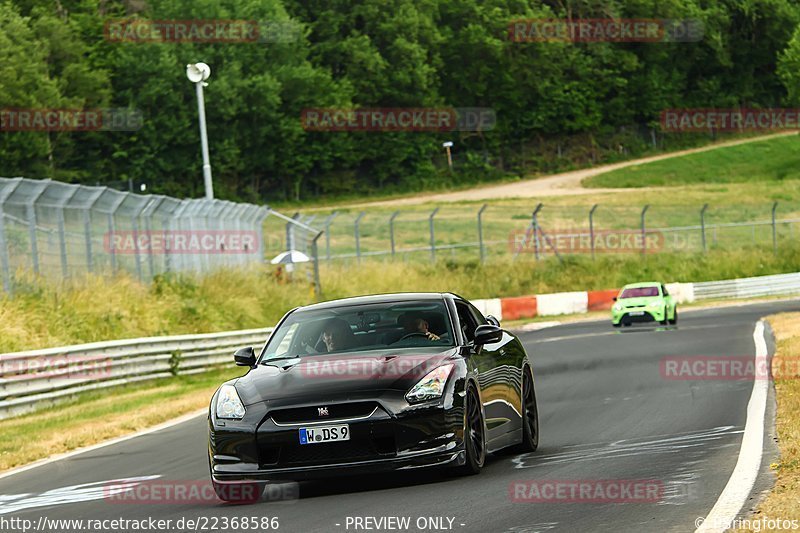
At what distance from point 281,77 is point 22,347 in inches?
2693

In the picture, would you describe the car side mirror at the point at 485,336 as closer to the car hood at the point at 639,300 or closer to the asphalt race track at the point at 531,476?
the asphalt race track at the point at 531,476

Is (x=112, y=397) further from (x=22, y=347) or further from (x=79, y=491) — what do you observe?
(x=79, y=491)

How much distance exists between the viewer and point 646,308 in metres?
33.1

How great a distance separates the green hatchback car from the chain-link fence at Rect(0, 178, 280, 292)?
9434mm

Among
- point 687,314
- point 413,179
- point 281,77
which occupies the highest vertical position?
point 281,77

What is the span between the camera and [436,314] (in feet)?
34.0

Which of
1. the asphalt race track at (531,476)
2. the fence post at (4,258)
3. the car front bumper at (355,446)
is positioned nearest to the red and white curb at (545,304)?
the fence post at (4,258)

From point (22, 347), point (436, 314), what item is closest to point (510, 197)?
point (22, 347)

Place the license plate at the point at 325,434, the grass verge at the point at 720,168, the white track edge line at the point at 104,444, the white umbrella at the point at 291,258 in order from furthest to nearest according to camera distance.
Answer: the grass verge at the point at 720,168 → the white umbrella at the point at 291,258 → the white track edge line at the point at 104,444 → the license plate at the point at 325,434

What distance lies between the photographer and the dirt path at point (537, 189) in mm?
81938

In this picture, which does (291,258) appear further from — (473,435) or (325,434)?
(325,434)

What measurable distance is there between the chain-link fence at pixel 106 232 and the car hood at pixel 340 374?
527 inches

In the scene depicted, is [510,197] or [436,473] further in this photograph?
[510,197]

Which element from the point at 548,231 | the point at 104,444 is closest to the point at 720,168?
the point at 548,231
